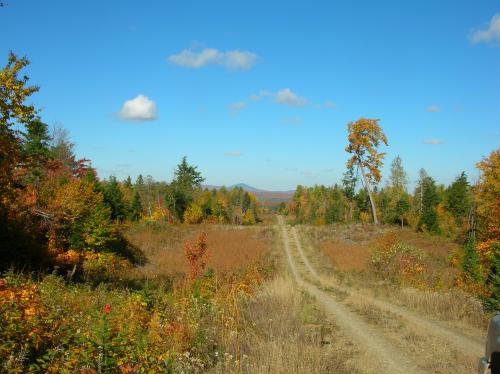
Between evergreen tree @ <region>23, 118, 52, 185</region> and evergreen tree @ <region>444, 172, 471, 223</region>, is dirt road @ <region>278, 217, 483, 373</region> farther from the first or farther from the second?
evergreen tree @ <region>444, 172, 471, 223</region>

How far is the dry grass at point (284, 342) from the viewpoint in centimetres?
575

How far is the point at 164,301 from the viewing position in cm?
780

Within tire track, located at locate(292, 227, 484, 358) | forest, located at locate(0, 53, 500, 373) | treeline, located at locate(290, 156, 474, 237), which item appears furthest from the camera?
treeline, located at locate(290, 156, 474, 237)

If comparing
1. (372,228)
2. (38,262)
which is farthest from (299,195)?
(38,262)

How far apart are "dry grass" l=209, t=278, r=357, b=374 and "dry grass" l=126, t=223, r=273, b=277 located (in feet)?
37.8

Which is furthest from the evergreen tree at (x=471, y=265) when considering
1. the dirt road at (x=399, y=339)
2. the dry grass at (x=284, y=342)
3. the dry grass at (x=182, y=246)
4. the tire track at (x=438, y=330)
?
the dry grass at (x=284, y=342)

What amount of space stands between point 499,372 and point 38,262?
22757mm

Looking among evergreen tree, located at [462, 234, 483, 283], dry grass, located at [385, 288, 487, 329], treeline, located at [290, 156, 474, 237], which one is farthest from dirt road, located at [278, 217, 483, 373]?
treeline, located at [290, 156, 474, 237]

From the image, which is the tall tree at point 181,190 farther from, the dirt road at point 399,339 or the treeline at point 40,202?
the dirt road at point 399,339

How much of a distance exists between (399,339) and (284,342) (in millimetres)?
A: 3326

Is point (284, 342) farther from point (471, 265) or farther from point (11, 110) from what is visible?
point (471, 265)

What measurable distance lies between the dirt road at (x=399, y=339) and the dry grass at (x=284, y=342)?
504 millimetres

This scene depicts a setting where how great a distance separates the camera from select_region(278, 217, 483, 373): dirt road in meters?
7.12

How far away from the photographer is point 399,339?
8664mm
